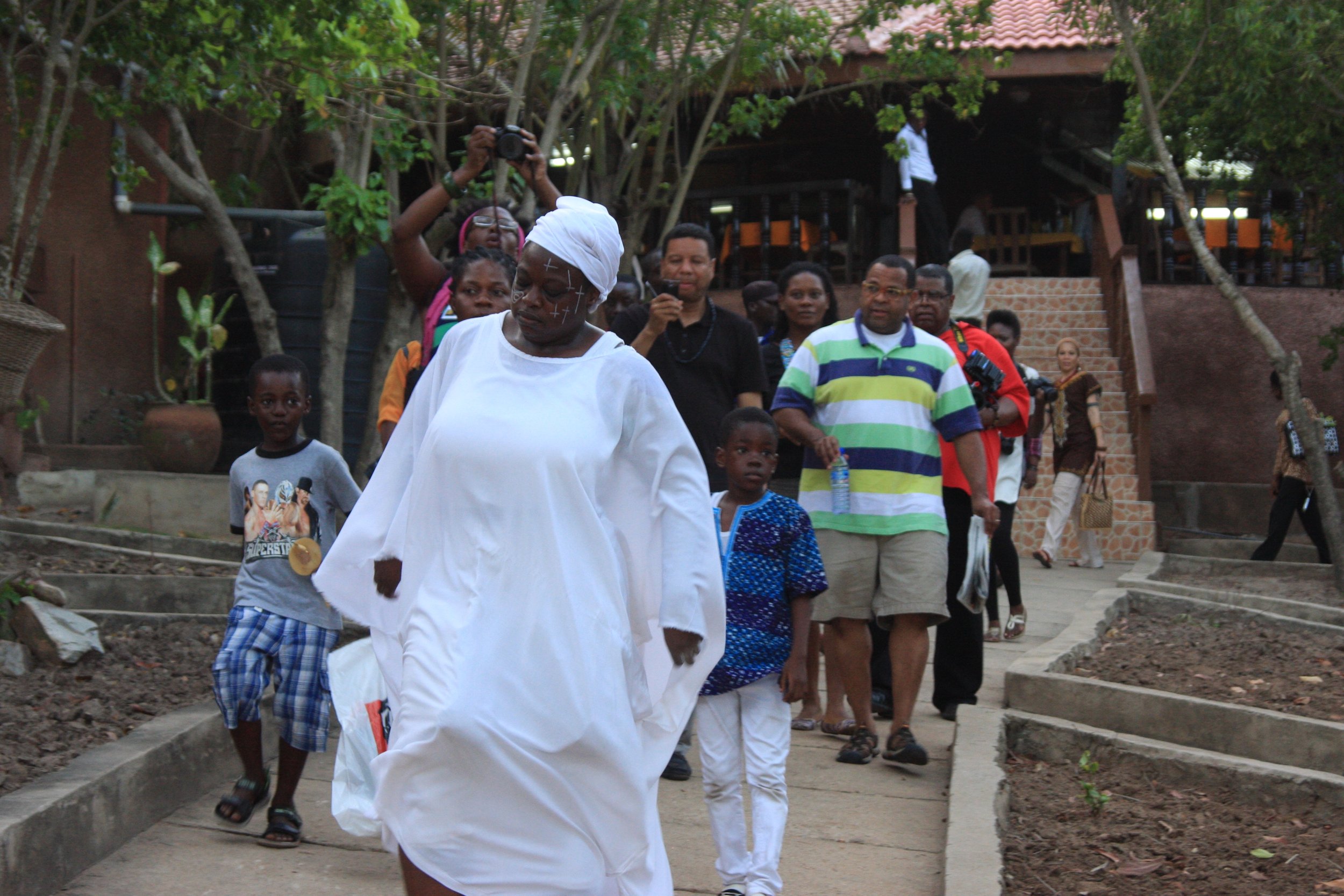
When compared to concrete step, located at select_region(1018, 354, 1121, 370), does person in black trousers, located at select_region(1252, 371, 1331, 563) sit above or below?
below

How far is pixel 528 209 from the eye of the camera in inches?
353

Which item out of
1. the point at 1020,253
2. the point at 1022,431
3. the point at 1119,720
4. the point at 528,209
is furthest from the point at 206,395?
the point at 1020,253

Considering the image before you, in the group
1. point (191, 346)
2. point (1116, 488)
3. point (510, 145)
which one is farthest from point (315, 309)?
→ point (510, 145)

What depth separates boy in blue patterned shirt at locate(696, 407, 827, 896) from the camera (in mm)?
4055

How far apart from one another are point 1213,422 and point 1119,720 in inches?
412

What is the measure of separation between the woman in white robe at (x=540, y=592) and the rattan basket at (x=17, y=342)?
3.81 m

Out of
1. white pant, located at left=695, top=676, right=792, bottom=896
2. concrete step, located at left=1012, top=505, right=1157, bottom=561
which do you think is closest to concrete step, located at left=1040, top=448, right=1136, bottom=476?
concrete step, located at left=1012, top=505, right=1157, bottom=561

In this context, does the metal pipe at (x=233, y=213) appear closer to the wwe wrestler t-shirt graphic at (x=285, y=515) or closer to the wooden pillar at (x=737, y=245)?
the wooden pillar at (x=737, y=245)

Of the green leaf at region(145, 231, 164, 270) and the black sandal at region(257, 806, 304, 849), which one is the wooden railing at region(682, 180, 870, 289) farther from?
the black sandal at region(257, 806, 304, 849)

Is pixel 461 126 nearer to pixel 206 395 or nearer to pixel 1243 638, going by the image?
pixel 206 395

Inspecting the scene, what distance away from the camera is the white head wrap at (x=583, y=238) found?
129 inches

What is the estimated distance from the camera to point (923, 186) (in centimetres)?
1530

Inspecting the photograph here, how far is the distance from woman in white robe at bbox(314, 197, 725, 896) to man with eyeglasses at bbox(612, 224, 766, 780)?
2.12 metres

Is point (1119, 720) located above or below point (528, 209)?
below
